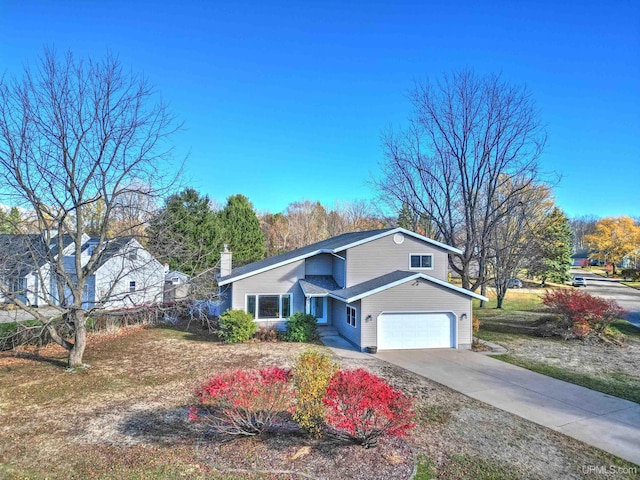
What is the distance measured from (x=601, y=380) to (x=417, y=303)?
6426 millimetres

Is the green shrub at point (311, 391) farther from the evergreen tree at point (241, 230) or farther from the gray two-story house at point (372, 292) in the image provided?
the evergreen tree at point (241, 230)

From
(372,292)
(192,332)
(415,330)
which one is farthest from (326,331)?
(192,332)

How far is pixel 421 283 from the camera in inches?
602

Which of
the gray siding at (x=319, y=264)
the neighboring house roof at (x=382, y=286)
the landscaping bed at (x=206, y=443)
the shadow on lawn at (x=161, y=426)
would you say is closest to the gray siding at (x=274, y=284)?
the gray siding at (x=319, y=264)

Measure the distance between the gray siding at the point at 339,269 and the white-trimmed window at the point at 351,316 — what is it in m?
1.66

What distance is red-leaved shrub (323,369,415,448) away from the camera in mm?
6129

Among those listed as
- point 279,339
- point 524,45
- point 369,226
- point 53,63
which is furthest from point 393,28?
point 369,226

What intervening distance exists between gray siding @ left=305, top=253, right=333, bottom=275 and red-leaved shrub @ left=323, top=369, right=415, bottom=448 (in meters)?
12.9

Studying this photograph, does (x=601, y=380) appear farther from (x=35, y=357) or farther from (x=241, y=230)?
(x=241, y=230)

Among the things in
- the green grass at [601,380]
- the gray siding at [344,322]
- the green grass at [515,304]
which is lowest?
the green grass at [601,380]

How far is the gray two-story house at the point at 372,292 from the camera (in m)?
15.1

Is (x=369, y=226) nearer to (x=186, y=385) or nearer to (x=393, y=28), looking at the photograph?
(x=393, y=28)

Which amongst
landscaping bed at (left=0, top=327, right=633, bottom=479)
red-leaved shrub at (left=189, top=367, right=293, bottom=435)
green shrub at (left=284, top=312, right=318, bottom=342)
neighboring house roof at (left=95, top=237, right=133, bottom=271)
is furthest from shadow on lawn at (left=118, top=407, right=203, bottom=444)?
green shrub at (left=284, top=312, right=318, bottom=342)

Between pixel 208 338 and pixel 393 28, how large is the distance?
16841 mm
